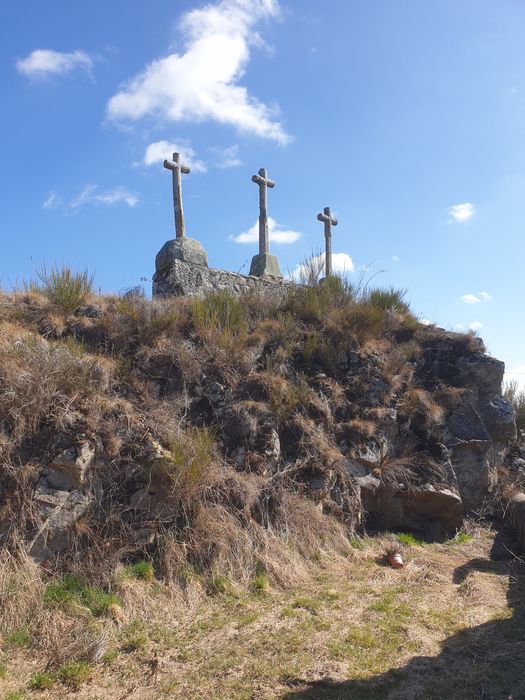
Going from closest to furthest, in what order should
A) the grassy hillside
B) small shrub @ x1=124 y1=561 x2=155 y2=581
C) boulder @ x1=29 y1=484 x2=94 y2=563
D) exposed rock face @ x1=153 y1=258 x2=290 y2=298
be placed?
the grassy hillside < boulder @ x1=29 y1=484 x2=94 y2=563 < small shrub @ x1=124 y1=561 x2=155 y2=581 < exposed rock face @ x1=153 y1=258 x2=290 y2=298

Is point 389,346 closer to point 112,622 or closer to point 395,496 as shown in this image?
point 395,496

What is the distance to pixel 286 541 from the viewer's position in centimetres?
642

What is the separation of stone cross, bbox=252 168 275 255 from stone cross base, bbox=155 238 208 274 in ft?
8.34

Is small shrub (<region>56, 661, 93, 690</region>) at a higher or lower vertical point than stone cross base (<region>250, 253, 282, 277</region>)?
lower

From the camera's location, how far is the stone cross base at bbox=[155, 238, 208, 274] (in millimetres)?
10484

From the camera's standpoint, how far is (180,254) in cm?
1048

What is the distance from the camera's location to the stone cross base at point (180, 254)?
413 inches

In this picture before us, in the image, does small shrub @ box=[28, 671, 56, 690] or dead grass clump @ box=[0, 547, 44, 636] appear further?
dead grass clump @ box=[0, 547, 44, 636]

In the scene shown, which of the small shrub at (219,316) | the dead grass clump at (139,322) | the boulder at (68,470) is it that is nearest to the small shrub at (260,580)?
the boulder at (68,470)

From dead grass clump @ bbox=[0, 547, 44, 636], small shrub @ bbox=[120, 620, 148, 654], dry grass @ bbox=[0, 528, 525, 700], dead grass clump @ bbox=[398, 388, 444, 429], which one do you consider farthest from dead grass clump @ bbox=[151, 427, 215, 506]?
dead grass clump @ bbox=[398, 388, 444, 429]

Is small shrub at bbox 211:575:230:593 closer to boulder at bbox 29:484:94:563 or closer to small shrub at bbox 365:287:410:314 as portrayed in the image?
boulder at bbox 29:484:94:563

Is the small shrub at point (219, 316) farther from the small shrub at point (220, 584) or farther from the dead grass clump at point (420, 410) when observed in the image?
the small shrub at point (220, 584)

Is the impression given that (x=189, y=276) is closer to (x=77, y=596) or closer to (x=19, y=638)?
(x=77, y=596)

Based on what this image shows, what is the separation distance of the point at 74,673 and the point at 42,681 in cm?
21
